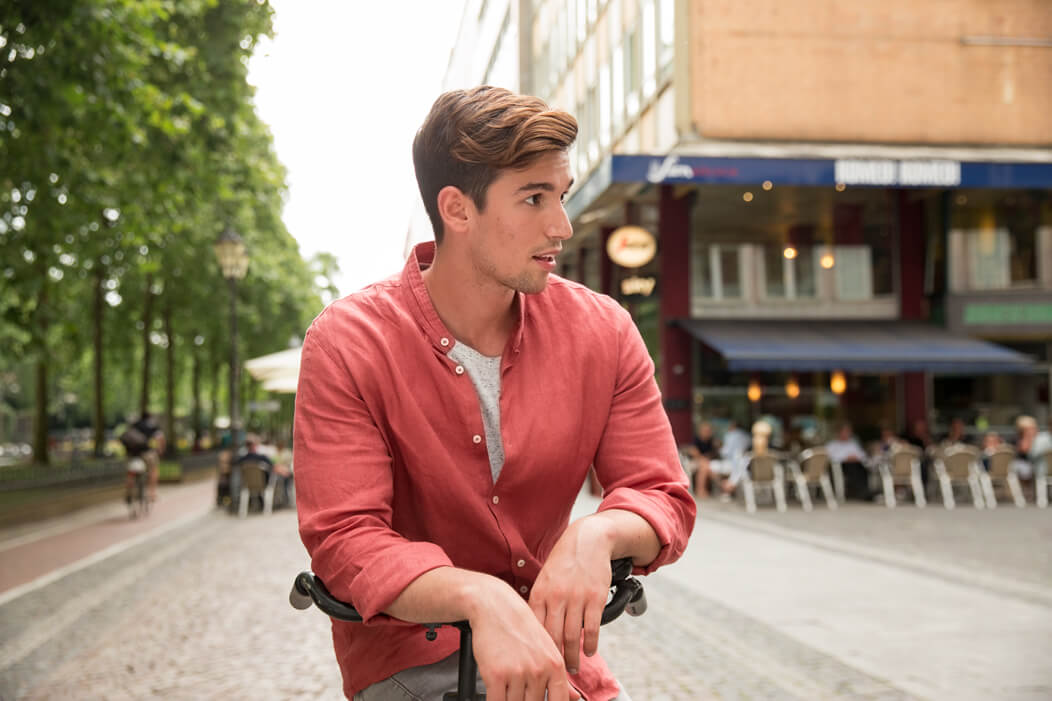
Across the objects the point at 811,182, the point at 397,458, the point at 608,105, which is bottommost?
the point at 397,458

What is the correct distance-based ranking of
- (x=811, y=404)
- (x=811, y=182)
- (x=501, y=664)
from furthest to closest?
1. (x=811, y=404)
2. (x=811, y=182)
3. (x=501, y=664)

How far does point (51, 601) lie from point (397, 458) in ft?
27.3

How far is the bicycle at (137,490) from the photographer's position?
17.4 meters

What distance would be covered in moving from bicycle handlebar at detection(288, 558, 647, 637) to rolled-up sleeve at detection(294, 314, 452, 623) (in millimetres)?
18

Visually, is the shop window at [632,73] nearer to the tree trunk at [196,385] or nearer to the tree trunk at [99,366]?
the tree trunk at [99,366]

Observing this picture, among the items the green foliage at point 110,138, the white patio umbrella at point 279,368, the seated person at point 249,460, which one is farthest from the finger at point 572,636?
the seated person at point 249,460

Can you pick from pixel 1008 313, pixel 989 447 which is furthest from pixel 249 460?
pixel 1008 313

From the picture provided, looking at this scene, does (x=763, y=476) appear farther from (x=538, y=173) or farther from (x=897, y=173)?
(x=538, y=173)

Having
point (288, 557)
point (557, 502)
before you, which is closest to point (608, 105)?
point (288, 557)

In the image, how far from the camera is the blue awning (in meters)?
18.9

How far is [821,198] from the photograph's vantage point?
2067 cm

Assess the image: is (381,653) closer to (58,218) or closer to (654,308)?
(58,218)

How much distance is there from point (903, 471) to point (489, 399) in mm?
16422

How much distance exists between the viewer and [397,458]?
1598 mm
